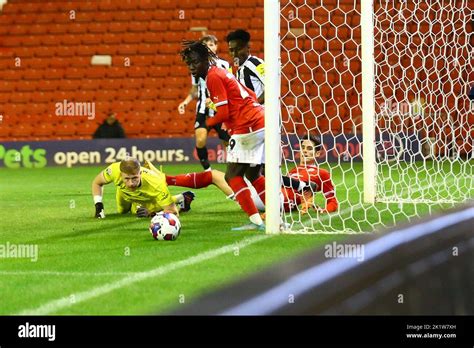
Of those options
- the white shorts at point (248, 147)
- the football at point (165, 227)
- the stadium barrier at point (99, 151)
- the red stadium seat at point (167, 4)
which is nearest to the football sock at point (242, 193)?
the white shorts at point (248, 147)

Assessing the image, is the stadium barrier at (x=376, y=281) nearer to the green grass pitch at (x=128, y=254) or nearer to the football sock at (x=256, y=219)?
the green grass pitch at (x=128, y=254)

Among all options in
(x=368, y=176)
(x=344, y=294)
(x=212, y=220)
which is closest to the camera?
(x=344, y=294)

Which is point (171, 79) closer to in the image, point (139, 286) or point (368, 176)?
point (368, 176)

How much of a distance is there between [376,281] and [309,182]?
19.8 ft

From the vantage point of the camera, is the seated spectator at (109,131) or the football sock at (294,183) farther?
the seated spectator at (109,131)

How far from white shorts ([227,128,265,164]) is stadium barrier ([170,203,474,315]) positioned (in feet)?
10.2

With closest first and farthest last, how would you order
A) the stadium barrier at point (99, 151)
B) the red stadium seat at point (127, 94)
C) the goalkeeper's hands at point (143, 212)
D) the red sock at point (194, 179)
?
the goalkeeper's hands at point (143, 212) < the red sock at point (194, 179) < the stadium barrier at point (99, 151) < the red stadium seat at point (127, 94)

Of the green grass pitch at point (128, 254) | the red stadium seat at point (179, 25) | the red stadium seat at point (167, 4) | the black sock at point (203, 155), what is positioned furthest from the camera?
the red stadium seat at point (167, 4)

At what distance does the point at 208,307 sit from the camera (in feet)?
8.15

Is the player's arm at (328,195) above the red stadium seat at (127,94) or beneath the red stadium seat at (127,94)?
beneath

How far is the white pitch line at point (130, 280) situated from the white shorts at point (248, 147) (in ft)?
2.79

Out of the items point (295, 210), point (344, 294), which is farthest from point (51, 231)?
point (344, 294)

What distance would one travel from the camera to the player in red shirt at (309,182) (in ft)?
31.0
